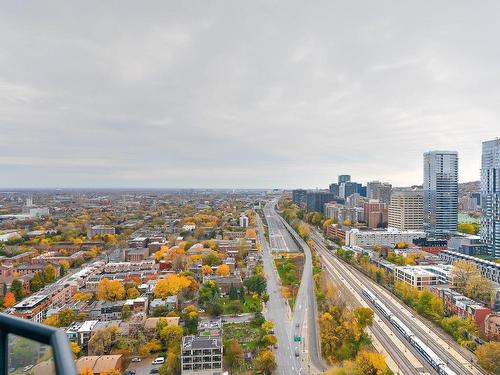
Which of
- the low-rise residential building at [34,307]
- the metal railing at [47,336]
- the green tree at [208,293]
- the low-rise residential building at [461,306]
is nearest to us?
the metal railing at [47,336]

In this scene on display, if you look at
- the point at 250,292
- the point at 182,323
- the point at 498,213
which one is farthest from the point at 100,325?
the point at 498,213

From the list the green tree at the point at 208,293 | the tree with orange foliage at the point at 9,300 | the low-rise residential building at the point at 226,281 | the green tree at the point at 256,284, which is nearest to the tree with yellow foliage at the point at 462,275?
the green tree at the point at 256,284

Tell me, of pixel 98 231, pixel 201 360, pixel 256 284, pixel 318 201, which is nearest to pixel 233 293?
pixel 256 284

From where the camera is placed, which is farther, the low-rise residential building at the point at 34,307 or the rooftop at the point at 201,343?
the low-rise residential building at the point at 34,307

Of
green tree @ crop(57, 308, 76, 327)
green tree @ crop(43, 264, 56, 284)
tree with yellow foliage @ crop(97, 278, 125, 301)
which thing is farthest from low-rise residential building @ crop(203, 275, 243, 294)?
green tree @ crop(43, 264, 56, 284)

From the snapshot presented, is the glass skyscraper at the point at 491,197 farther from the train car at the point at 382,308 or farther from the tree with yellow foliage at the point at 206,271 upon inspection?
the tree with yellow foliage at the point at 206,271

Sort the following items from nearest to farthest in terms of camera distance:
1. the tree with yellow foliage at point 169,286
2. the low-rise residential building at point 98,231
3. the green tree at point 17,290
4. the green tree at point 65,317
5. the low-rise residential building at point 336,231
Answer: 1. the green tree at point 65,317
2. the tree with yellow foliage at point 169,286
3. the green tree at point 17,290
4. the low-rise residential building at point 336,231
5. the low-rise residential building at point 98,231
